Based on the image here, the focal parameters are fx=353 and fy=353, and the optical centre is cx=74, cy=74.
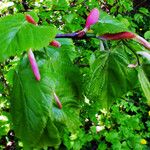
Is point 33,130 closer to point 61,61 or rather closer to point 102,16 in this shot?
point 61,61

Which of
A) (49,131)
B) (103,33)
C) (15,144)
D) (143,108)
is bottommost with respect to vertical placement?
(143,108)

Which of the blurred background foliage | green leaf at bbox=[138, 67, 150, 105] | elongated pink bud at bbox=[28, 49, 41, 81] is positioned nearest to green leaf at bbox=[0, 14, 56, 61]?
elongated pink bud at bbox=[28, 49, 41, 81]

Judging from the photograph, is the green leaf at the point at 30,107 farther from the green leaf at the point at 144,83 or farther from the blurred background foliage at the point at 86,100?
the blurred background foliage at the point at 86,100

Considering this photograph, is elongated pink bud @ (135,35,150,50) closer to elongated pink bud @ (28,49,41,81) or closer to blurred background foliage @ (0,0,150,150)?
elongated pink bud @ (28,49,41,81)

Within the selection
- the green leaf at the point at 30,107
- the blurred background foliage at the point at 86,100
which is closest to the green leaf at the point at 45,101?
the green leaf at the point at 30,107

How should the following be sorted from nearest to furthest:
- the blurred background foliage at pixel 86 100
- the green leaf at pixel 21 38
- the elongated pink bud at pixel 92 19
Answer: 1. the green leaf at pixel 21 38
2. the elongated pink bud at pixel 92 19
3. the blurred background foliage at pixel 86 100

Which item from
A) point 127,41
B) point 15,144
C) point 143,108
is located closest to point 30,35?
point 127,41
